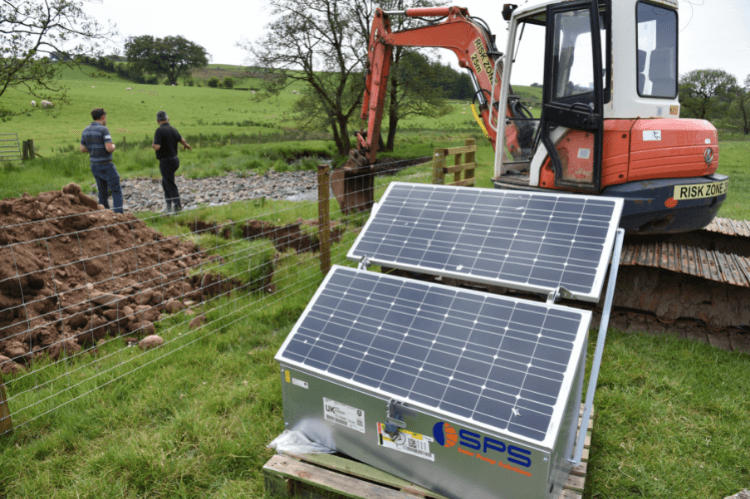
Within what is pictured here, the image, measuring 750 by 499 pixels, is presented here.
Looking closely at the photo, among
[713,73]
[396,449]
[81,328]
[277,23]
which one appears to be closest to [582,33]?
[396,449]

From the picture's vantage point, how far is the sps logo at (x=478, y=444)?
8.32 feet

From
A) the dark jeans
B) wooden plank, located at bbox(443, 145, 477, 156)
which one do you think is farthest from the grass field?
the dark jeans

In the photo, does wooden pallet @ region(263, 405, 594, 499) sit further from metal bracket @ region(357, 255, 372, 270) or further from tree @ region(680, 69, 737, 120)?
tree @ region(680, 69, 737, 120)

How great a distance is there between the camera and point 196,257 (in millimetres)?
7719

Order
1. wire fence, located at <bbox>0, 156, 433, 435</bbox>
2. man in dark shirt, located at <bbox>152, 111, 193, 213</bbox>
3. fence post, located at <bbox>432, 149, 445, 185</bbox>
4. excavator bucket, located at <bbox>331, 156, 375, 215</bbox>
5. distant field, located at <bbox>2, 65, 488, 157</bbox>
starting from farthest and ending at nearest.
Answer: distant field, located at <bbox>2, 65, 488, 157</bbox>, excavator bucket, located at <bbox>331, 156, 375, 215</bbox>, man in dark shirt, located at <bbox>152, 111, 193, 213</bbox>, fence post, located at <bbox>432, 149, 445, 185</bbox>, wire fence, located at <bbox>0, 156, 433, 435</bbox>

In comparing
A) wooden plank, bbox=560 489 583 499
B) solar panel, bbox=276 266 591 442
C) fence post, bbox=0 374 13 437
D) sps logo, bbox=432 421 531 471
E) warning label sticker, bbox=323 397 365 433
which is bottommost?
wooden plank, bbox=560 489 583 499

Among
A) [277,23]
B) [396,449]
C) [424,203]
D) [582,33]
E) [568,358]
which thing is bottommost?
[396,449]

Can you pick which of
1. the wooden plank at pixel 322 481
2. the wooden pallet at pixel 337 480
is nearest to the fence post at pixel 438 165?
the wooden pallet at pixel 337 480

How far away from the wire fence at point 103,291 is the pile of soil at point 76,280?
2 centimetres

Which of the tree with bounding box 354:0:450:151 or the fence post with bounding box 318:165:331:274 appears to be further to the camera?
the tree with bounding box 354:0:450:151

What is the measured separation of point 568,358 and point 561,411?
330mm

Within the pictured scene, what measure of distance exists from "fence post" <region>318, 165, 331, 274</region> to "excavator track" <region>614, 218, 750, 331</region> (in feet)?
13.1

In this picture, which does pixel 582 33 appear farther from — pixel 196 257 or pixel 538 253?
pixel 196 257

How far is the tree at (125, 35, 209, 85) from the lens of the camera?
87062 millimetres
